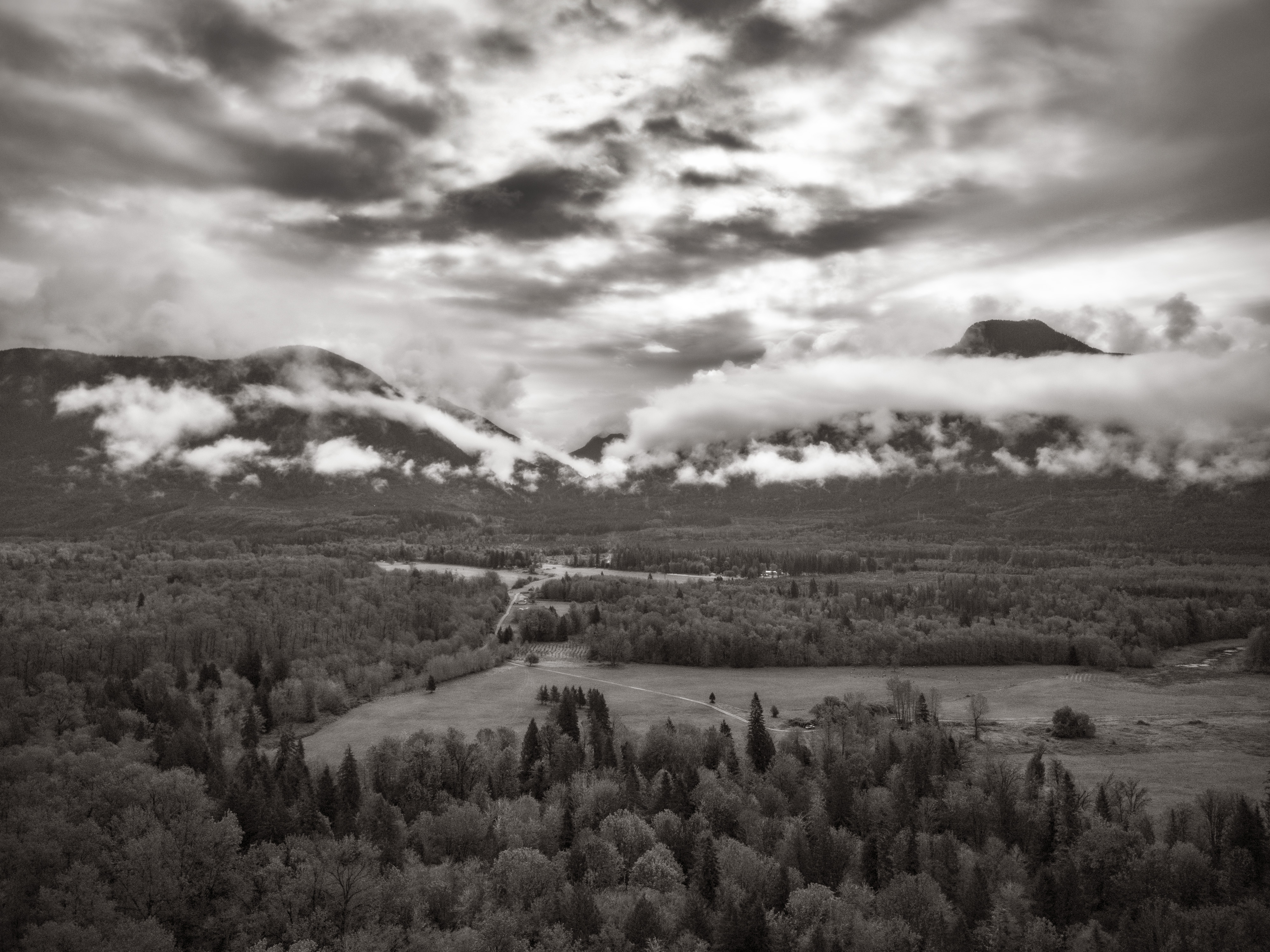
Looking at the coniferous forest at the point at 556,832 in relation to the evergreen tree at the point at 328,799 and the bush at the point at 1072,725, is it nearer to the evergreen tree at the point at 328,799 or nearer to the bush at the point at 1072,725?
the evergreen tree at the point at 328,799

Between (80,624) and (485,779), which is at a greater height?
(80,624)

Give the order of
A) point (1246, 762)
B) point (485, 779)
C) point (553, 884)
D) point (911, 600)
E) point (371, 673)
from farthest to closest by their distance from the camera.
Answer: point (911, 600) < point (371, 673) < point (1246, 762) < point (485, 779) < point (553, 884)

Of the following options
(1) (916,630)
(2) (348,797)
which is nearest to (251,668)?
(2) (348,797)

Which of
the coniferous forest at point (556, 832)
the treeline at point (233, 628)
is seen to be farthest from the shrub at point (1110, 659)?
the treeline at point (233, 628)

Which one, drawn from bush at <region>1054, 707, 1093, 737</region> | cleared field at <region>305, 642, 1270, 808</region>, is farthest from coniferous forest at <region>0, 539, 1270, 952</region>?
cleared field at <region>305, 642, 1270, 808</region>

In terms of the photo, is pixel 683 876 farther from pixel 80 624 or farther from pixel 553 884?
pixel 80 624

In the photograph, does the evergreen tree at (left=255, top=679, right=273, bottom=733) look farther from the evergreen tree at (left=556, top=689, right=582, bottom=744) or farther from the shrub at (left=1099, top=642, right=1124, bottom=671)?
the shrub at (left=1099, top=642, right=1124, bottom=671)

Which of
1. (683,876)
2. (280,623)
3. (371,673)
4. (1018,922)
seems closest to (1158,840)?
(1018,922)

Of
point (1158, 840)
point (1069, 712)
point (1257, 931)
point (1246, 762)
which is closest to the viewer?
point (1257, 931)

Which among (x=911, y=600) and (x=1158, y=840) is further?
(x=911, y=600)
